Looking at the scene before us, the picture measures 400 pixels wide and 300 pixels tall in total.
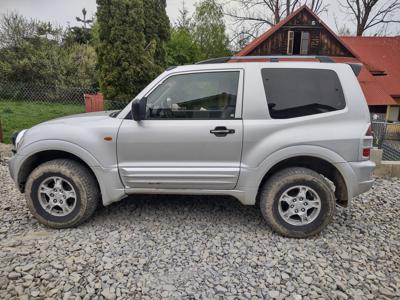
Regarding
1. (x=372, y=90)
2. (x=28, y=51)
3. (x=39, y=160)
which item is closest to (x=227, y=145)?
(x=39, y=160)

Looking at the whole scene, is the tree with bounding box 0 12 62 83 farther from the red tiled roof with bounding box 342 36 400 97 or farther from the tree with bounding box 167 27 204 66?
the red tiled roof with bounding box 342 36 400 97

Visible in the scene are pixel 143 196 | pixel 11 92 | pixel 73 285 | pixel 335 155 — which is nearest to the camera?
pixel 73 285

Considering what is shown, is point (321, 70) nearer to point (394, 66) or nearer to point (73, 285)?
point (73, 285)

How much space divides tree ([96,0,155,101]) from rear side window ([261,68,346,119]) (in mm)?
8848

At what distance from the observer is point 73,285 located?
7.96 feet

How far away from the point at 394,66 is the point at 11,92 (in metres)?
22.6

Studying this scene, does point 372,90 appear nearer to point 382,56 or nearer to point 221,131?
point 382,56

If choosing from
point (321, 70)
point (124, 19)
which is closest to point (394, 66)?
point (124, 19)

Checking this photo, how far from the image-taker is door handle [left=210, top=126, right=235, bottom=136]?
3.06 metres

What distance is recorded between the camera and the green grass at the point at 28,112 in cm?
815

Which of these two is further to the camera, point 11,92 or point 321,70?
point 11,92

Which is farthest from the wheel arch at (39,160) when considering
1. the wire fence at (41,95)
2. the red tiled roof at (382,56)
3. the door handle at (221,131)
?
the red tiled roof at (382,56)

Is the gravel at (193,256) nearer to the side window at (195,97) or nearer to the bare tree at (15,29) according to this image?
the side window at (195,97)

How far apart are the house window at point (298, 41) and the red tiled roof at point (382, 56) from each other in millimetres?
4342
